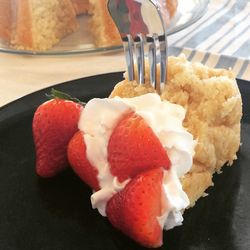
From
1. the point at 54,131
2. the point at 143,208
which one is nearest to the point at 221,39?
the point at 54,131

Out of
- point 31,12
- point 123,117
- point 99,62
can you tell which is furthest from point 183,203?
point 31,12

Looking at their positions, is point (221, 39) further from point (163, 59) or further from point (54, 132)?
Answer: point (54, 132)

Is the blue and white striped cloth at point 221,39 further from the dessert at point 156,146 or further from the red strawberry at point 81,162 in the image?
the red strawberry at point 81,162

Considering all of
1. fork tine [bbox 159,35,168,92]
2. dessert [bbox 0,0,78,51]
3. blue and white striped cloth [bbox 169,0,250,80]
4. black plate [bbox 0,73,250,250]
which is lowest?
blue and white striped cloth [bbox 169,0,250,80]

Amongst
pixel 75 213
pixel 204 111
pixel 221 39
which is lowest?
pixel 221 39

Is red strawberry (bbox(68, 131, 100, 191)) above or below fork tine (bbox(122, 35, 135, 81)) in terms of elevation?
below

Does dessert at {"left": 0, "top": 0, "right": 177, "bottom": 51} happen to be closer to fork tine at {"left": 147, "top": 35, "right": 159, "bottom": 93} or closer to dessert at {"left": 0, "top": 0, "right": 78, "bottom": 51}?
dessert at {"left": 0, "top": 0, "right": 78, "bottom": 51}

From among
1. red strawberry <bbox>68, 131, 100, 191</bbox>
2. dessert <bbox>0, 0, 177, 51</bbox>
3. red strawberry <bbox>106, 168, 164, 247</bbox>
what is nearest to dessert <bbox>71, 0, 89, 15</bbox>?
dessert <bbox>0, 0, 177, 51</bbox>

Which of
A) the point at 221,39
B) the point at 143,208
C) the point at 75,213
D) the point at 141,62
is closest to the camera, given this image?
the point at 143,208
